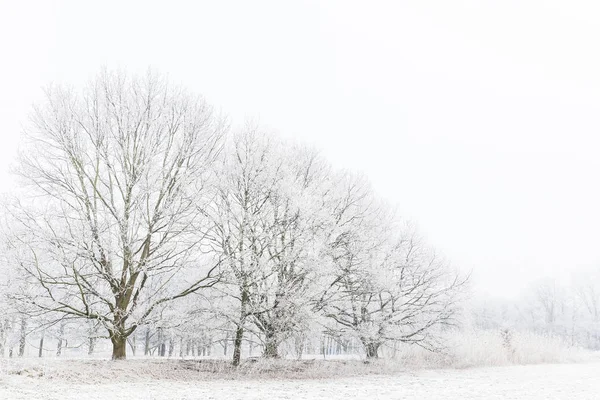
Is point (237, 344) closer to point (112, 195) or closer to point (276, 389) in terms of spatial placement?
point (276, 389)

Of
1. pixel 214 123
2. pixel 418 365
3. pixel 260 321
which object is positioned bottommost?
pixel 418 365

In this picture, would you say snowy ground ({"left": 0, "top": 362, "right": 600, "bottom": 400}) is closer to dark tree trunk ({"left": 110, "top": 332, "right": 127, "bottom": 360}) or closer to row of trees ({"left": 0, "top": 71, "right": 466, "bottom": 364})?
dark tree trunk ({"left": 110, "top": 332, "right": 127, "bottom": 360})

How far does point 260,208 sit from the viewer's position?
61.1 feet

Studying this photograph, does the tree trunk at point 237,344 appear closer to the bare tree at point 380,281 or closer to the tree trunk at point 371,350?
the bare tree at point 380,281

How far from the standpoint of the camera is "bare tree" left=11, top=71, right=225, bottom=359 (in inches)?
578

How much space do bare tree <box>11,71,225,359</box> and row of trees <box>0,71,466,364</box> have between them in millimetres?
48

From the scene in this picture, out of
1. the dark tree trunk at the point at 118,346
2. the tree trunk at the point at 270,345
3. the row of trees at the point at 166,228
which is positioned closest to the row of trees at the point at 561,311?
the tree trunk at the point at 270,345

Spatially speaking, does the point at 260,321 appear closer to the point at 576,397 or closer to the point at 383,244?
the point at 383,244

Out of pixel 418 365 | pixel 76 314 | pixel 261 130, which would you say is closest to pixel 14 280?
pixel 76 314

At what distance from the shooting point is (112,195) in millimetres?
15930

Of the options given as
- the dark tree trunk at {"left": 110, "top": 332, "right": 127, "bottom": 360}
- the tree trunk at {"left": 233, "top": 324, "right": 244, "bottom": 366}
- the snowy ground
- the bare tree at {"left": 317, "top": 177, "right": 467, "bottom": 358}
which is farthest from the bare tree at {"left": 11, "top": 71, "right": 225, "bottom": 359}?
the bare tree at {"left": 317, "top": 177, "right": 467, "bottom": 358}

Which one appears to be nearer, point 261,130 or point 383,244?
point 261,130

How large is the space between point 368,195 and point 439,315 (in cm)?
775

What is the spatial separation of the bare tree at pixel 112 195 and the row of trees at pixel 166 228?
48 mm
